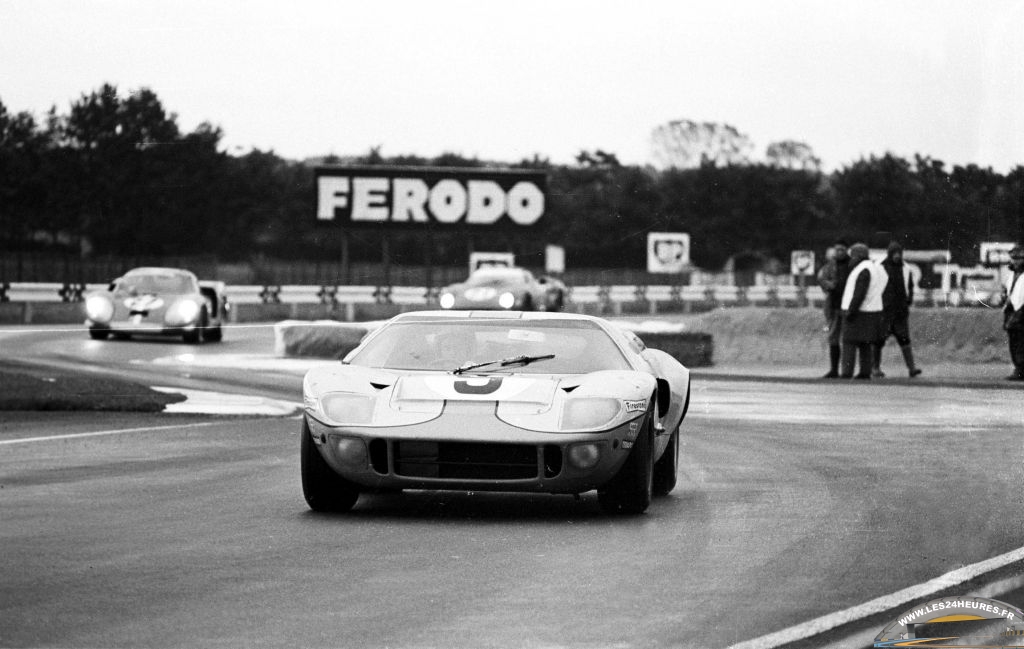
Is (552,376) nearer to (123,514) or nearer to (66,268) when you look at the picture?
(123,514)

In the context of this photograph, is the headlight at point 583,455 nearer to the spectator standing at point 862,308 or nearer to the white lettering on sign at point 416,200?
the spectator standing at point 862,308

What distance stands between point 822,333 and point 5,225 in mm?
20149

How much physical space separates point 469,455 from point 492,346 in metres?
1.45

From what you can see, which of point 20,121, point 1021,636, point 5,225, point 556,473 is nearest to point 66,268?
point 5,225

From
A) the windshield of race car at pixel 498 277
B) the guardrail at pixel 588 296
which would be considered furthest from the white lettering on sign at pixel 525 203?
the windshield of race car at pixel 498 277

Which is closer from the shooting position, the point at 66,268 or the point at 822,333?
the point at 822,333

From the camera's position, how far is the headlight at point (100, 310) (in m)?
27.6

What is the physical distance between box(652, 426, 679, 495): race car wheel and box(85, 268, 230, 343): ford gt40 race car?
19.0 metres

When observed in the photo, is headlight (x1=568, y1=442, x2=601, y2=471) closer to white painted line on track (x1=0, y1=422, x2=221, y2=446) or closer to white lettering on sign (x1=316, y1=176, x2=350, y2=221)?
white painted line on track (x1=0, y1=422, x2=221, y2=446)

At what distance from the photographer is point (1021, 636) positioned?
15.0 feet

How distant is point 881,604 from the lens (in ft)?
19.8

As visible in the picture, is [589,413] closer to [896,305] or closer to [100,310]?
[896,305]

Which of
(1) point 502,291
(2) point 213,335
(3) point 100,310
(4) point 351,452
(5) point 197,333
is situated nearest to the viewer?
(4) point 351,452

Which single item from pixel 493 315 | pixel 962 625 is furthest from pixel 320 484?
pixel 962 625
